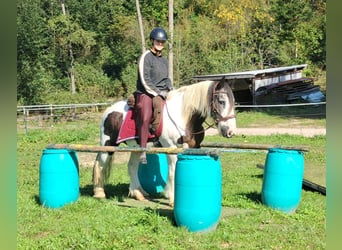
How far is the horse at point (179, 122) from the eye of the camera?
5.25 meters

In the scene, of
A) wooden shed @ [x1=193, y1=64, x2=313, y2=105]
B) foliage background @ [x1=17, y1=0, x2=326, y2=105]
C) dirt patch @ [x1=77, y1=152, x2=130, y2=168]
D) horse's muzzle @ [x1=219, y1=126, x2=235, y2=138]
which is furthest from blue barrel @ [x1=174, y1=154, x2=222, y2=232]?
foliage background @ [x1=17, y1=0, x2=326, y2=105]

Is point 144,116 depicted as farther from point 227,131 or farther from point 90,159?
point 90,159

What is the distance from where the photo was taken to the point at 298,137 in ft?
41.7

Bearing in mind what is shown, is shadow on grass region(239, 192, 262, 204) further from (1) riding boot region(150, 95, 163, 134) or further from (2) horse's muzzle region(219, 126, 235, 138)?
(1) riding boot region(150, 95, 163, 134)

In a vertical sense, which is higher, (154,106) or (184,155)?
(154,106)

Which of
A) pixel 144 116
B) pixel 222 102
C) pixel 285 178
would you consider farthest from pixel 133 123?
pixel 285 178

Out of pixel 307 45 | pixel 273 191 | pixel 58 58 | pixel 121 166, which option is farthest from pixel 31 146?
pixel 307 45

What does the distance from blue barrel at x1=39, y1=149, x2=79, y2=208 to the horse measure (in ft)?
2.29

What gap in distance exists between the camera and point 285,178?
17.2 ft

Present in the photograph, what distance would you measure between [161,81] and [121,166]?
13.7ft

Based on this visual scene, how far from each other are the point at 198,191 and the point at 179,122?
1578 mm

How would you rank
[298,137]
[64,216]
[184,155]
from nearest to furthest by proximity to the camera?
[184,155] → [64,216] → [298,137]

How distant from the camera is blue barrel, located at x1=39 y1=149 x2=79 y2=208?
545 cm
